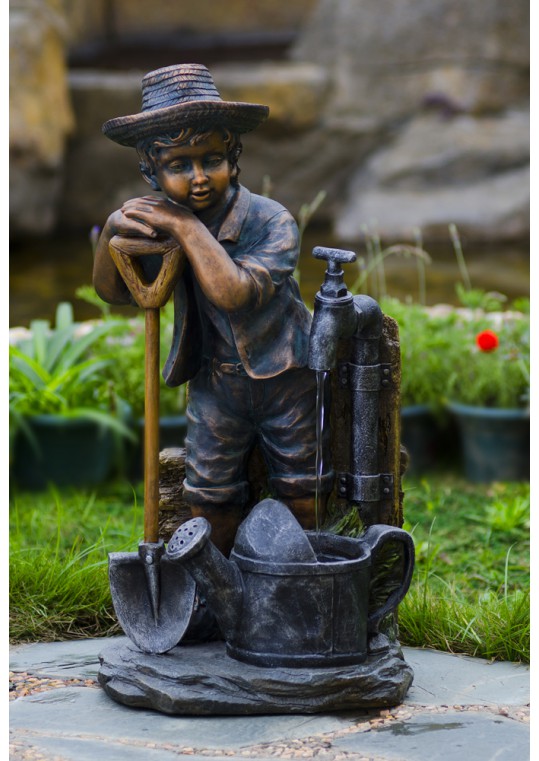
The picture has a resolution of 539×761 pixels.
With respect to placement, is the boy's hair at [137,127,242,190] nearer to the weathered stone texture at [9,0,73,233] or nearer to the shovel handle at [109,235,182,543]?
the shovel handle at [109,235,182,543]

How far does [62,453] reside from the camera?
546 cm

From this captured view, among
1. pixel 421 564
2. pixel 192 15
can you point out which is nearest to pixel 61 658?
pixel 421 564

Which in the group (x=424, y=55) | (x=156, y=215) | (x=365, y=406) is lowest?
(x=365, y=406)

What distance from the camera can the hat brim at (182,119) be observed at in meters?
3.11

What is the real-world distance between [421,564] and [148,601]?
1.64m

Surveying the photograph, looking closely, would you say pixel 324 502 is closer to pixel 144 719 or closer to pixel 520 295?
pixel 144 719

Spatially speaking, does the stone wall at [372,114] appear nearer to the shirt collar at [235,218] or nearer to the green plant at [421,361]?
the green plant at [421,361]

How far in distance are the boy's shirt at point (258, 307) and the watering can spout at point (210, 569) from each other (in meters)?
0.46

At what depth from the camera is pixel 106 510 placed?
208 inches

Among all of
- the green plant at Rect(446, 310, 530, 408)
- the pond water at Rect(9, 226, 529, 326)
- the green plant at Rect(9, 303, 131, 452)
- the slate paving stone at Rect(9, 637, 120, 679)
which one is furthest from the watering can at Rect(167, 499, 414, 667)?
the pond water at Rect(9, 226, 529, 326)

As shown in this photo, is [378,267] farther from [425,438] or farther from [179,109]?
[179,109]

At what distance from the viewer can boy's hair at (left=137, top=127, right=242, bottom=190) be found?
3.16 m

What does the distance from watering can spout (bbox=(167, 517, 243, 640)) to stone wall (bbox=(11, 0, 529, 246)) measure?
731 centimetres

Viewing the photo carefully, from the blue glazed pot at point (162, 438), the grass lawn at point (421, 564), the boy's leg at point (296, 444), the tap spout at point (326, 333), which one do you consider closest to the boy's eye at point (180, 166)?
the tap spout at point (326, 333)
